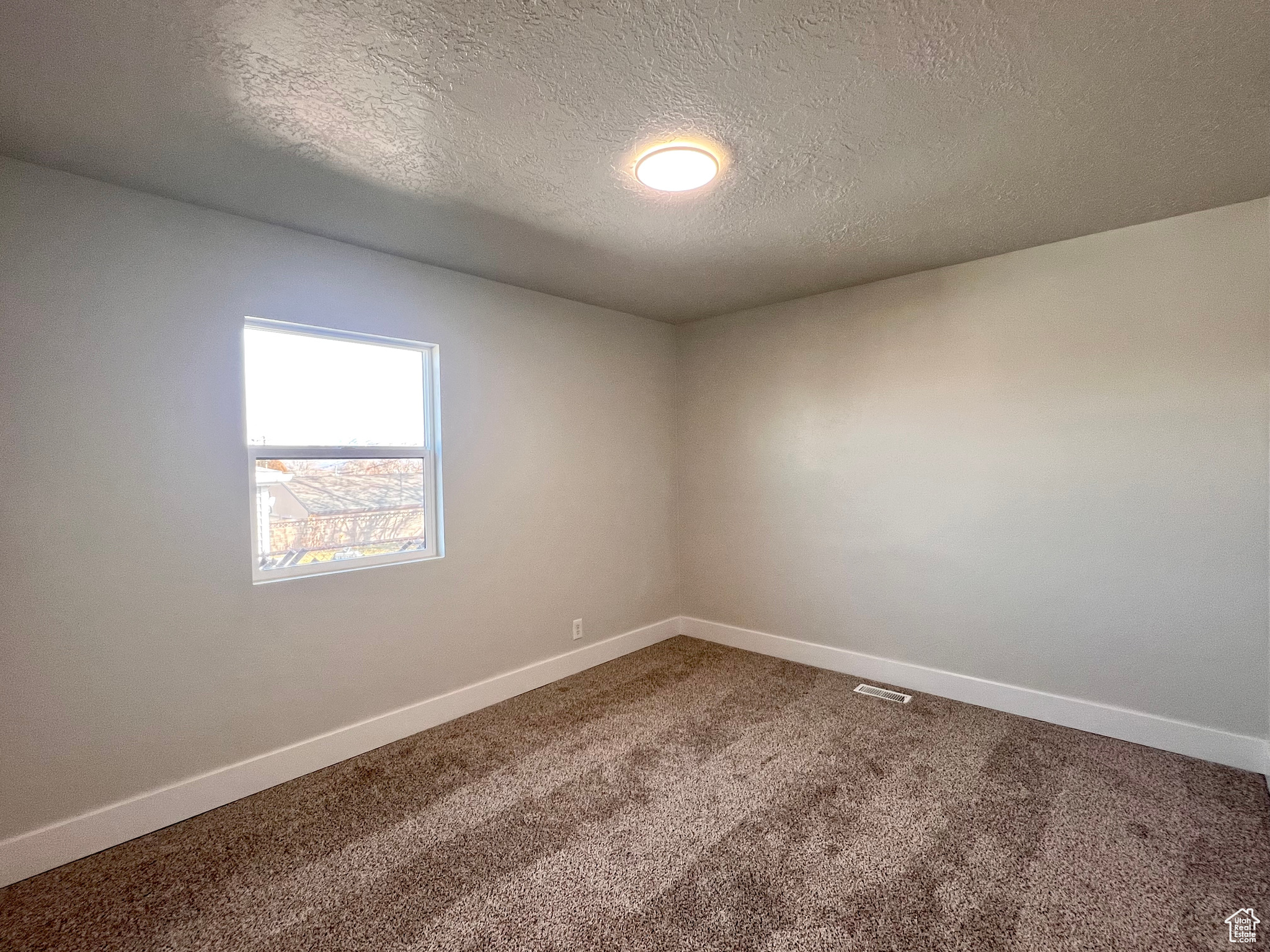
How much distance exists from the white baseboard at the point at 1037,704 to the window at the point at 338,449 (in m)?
2.43

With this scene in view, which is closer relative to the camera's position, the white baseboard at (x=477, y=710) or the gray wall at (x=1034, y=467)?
the white baseboard at (x=477, y=710)

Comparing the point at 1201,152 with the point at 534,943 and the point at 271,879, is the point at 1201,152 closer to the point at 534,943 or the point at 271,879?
the point at 534,943

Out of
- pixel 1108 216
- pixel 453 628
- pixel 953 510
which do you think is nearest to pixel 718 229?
pixel 1108 216

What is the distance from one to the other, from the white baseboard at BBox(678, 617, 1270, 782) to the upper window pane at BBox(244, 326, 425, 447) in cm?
275

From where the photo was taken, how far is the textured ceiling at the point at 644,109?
1399 millimetres

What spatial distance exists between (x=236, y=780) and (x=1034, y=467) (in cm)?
397

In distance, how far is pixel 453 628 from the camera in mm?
3170

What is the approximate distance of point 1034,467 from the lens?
9.85 feet

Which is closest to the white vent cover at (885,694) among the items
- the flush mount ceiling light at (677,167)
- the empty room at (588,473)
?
the empty room at (588,473)

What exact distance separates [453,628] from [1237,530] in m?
3.70

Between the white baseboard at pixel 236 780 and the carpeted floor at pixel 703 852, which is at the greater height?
the white baseboard at pixel 236 780

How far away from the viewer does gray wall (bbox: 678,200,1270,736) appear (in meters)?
2.53

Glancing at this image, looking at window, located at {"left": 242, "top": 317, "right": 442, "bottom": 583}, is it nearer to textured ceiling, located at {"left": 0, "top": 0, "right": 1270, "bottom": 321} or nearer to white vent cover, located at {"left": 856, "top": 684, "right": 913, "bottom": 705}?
textured ceiling, located at {"left": 0, "top": 0, "right": 1270, "bottom": 321}

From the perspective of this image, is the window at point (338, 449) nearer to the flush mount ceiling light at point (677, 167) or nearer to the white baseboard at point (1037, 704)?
the flush mount ceiling light at point (677, 167)
